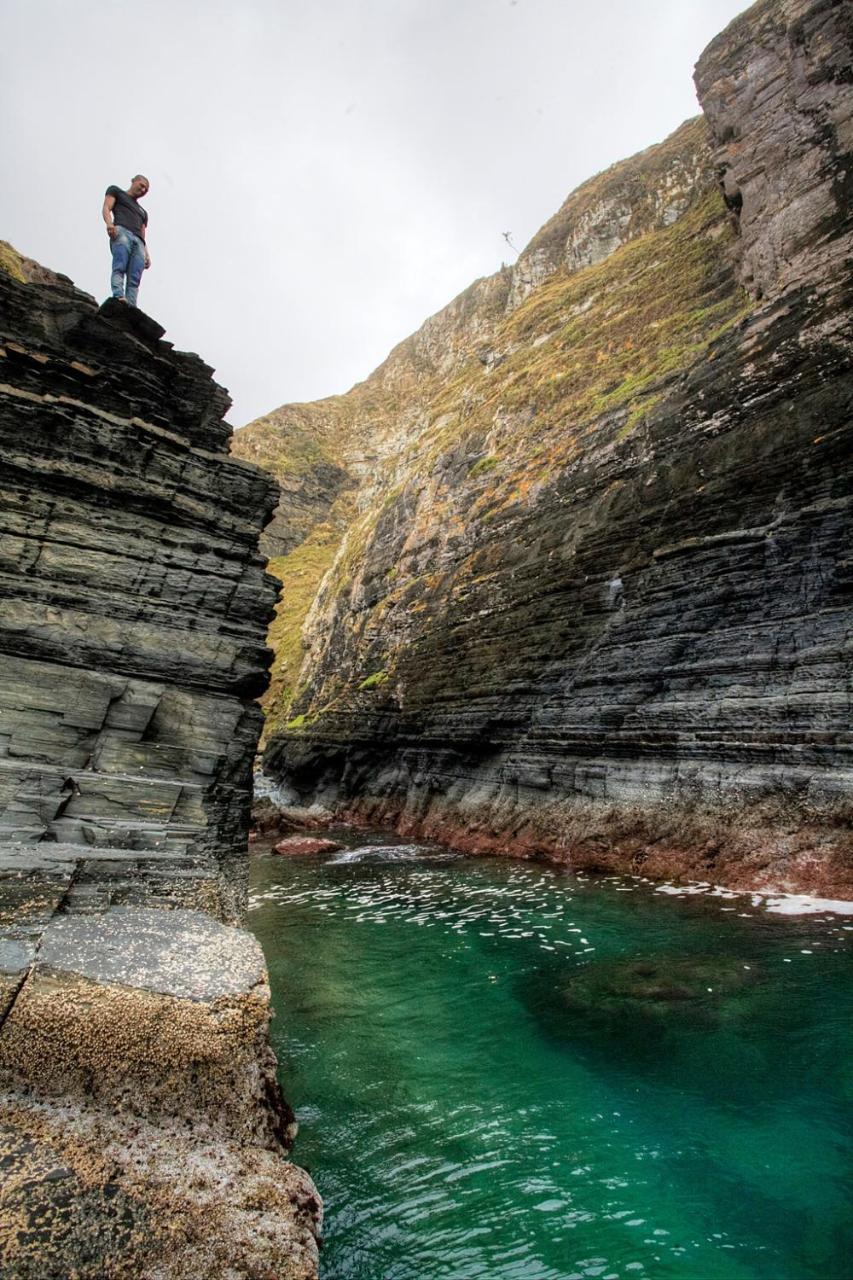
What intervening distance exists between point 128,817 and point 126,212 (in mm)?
14066

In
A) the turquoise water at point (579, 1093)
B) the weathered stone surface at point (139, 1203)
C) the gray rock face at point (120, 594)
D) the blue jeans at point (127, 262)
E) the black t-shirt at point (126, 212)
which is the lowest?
the turquoise water at point (579, 1093)

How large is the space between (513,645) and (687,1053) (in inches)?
619

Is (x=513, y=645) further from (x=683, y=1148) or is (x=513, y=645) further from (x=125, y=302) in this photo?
(x=683, y=1148)

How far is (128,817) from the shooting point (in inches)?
356

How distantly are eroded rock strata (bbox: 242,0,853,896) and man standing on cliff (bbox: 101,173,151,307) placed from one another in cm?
1490

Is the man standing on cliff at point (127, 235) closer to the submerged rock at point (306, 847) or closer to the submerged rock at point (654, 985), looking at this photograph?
the submerged rock at point (654, 985)

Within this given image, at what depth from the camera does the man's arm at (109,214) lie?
1368cm

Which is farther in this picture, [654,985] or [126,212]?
[126,212]

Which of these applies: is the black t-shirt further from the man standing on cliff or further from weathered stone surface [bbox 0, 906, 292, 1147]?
weathered stone surface [bbox 0, 906, 292, 1147]

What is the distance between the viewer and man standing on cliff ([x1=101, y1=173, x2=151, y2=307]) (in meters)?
13.9

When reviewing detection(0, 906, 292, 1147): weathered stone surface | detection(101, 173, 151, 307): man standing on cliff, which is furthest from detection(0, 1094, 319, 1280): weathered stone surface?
detection(101, 173, 151, 307): man standing on cliff

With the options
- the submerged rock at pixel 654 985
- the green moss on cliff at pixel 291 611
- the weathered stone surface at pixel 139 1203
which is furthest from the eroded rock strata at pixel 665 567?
the weathered stone surface at pixel 139 1203

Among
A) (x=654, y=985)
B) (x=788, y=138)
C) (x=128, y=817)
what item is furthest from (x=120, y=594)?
(x=788, y=138)

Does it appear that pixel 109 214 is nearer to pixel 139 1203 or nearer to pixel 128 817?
pixel 128 817
